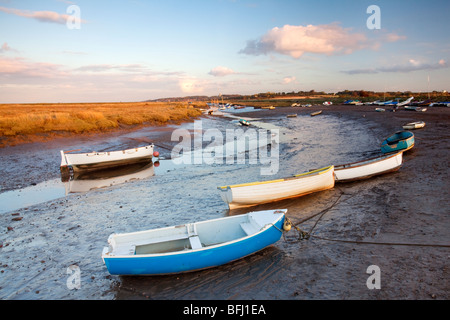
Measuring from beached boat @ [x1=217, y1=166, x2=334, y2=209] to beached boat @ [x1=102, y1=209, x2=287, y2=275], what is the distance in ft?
8.74

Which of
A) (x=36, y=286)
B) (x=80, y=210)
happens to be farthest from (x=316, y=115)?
(x=36, y=286)

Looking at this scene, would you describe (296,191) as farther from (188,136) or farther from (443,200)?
(188,136)

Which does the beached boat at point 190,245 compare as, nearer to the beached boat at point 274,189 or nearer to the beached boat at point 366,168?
the beached boat at point 274,189

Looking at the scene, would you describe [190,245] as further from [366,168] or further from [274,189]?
[366,168]

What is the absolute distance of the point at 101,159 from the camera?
65.4 ft

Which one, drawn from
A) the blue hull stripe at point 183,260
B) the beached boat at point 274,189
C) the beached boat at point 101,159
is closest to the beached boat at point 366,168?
the beached boat at point 274,189

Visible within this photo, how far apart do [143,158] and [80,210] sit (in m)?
9.50

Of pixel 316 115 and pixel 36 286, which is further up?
pixel 316 115

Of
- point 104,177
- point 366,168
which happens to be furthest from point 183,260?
point 104,177

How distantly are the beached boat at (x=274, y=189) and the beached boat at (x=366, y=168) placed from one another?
1.11 meters

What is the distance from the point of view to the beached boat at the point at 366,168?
14.4 meters

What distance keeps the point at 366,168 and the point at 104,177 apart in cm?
1682
